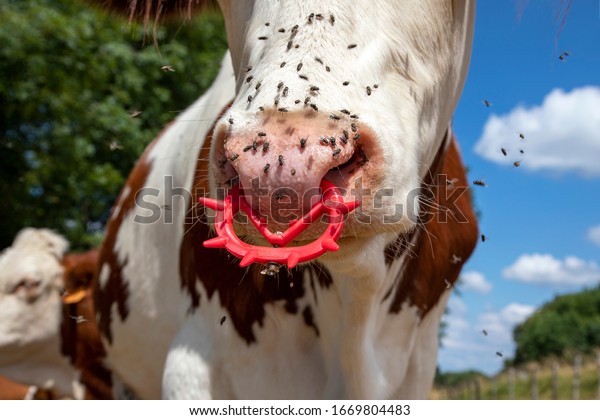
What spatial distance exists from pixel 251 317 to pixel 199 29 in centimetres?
1034

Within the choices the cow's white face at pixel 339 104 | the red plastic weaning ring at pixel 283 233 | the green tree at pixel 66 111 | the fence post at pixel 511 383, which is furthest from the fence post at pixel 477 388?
the red plastic weaning ring at pixel 283 233

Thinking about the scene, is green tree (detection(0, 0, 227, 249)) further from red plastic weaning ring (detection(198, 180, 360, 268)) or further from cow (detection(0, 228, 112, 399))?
red plastic weaning ring (detection(198, 180, 360, 268))

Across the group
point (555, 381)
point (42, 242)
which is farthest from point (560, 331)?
point (42, 242)

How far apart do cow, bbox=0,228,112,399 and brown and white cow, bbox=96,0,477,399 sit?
4.68ft

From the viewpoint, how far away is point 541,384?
23.7 m

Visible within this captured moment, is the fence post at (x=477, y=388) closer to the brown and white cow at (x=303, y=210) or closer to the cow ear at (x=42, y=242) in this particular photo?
the cow ear at (x=42, y=242)

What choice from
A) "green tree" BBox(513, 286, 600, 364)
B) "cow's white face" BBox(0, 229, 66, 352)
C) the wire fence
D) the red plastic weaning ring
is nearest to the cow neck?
the red plastic weaning ring

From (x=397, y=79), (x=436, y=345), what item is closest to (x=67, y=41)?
(x=436, y=345)

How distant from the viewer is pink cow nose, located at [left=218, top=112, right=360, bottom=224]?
72.1 inches

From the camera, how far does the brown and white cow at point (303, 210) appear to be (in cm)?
193

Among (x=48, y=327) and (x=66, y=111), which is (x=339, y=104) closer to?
(x=48, y=327)

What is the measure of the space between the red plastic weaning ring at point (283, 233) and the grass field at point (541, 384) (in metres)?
16.3

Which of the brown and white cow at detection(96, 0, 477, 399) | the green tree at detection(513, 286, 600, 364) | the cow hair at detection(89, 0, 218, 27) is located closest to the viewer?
the brown and white cow at detection(96, 0, 477, 399)
